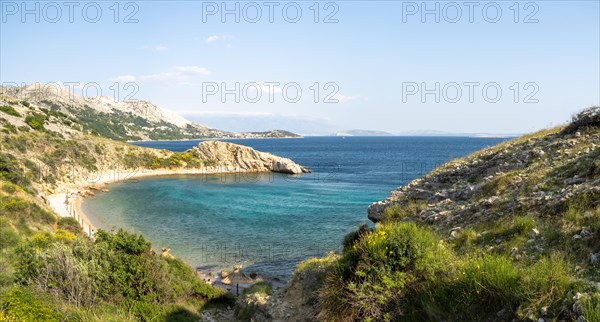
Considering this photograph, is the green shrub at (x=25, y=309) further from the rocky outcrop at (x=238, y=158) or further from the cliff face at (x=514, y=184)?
the rocky outcrop at (x=238, y=158)

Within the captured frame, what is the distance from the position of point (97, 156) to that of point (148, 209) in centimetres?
4435

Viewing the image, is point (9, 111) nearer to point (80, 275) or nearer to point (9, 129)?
point (9, 129)

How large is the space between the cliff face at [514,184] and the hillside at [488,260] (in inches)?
2.4

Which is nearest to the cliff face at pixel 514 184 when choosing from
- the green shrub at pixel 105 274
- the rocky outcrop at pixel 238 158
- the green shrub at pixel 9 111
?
the green shrub at pixel 105 274

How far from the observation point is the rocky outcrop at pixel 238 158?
101m

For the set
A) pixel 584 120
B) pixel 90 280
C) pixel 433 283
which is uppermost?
pixel 584 120

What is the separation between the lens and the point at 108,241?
1734cm

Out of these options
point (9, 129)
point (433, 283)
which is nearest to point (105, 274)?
point (433, 283)

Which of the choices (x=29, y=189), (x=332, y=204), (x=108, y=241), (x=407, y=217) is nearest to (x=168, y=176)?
(x=29, y=189)

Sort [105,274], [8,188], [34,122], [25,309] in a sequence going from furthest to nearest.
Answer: [34,122]
[8,188]
[105,274]
[25,309]

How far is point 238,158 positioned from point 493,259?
9925cm

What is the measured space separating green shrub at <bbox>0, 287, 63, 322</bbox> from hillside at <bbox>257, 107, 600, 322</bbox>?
24.2 feet

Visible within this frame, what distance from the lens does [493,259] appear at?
743 cm

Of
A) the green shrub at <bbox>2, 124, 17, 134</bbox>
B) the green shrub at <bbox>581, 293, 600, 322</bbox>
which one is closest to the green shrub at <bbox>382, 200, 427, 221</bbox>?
the green shrub at <bbox>581, 293, 600, 322</bbox>
